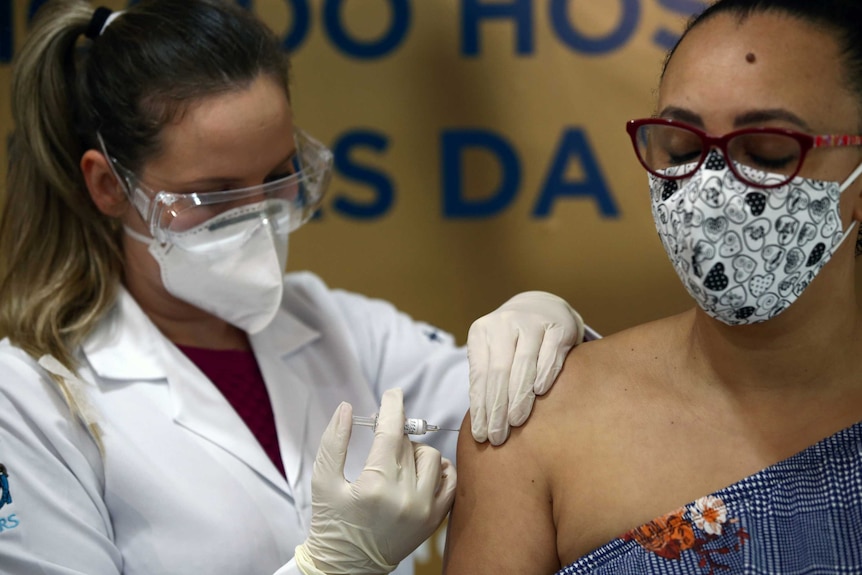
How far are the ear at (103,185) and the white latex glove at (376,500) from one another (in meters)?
0.62

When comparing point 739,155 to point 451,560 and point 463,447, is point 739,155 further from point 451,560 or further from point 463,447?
point 451,560

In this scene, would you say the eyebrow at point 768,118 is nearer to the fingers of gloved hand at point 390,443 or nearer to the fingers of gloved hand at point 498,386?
the fingers of gloved hand at point 498,386

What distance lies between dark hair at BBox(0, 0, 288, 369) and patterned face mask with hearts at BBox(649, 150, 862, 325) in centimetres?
86

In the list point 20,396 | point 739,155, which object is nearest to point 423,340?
point 20,396

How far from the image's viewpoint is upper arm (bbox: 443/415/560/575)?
4.27 feet

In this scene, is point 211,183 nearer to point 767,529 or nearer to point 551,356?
point 551,356

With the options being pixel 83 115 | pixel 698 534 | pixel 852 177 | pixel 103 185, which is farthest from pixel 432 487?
pixel 83 115

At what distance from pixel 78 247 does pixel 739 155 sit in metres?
1.20

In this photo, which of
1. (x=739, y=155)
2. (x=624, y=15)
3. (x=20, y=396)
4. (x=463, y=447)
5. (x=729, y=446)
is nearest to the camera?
(x=739, y=155)

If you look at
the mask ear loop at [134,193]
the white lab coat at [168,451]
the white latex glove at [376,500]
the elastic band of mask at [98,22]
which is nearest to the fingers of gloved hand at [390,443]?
the white latex glove at [376,500]

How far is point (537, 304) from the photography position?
5.22ft

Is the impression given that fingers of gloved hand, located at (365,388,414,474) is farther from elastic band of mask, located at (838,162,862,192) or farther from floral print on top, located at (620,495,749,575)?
elastic band of mask, located at (838,162,862,192)

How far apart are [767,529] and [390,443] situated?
1.70ft

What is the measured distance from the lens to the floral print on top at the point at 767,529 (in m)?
1.19
